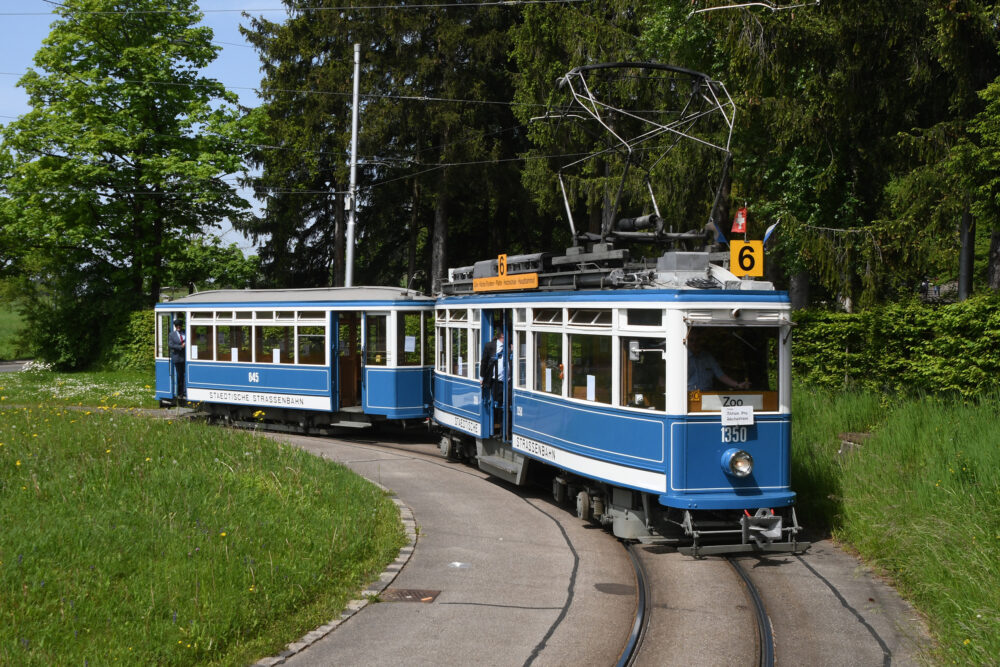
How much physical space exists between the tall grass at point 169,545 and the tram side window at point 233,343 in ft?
27.1

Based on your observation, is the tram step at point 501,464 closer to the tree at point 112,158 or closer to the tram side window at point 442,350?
the tram side window at point 442,350

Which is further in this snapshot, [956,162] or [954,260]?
[954,260]

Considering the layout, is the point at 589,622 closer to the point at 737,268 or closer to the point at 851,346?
the point at 737,268

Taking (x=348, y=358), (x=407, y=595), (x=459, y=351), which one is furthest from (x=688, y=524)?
(x=348, y=358)

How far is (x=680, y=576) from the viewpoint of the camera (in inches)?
390

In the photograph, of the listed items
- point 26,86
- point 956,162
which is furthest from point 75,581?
point 26,86

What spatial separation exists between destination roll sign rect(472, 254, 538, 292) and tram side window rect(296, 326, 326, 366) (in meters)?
4.86

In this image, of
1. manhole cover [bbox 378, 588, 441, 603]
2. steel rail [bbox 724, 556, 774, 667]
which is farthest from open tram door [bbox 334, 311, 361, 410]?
steel rail [bbox 724, 556, 774, 667]

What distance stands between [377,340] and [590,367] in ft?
28.1

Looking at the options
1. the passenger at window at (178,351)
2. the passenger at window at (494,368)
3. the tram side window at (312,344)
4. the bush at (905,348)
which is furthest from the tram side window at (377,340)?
the bush at (905,348)

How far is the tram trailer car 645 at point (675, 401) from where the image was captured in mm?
10484

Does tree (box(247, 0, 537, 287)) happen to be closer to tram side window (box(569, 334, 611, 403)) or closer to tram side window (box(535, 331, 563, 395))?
tram side window (box(535, 331, 563, 395))

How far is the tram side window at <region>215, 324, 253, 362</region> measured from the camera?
70.2 ft

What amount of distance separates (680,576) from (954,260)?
1034cm
